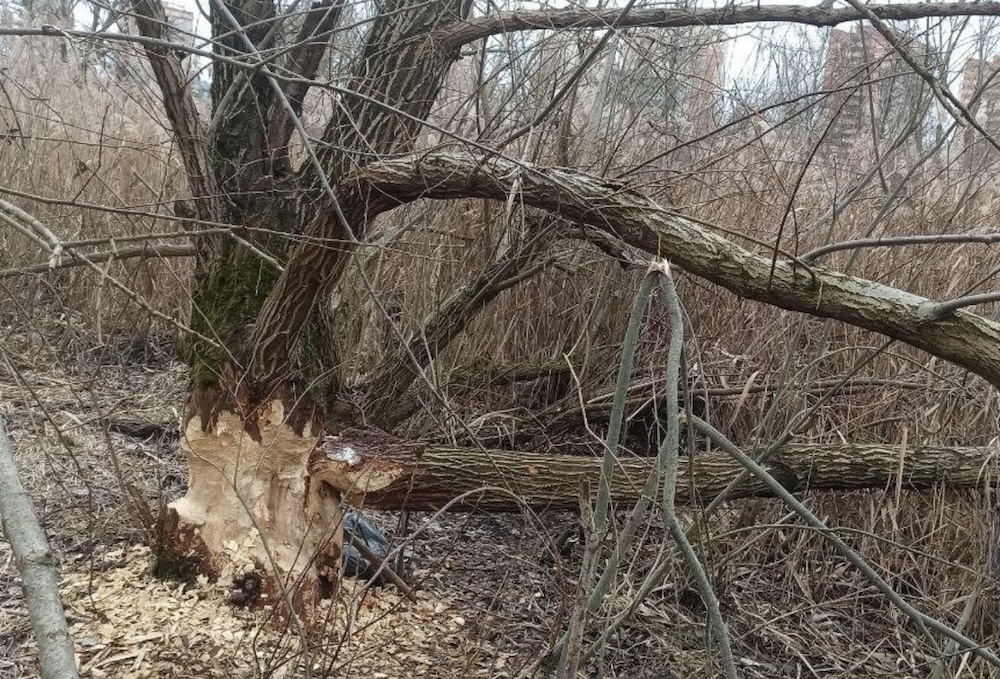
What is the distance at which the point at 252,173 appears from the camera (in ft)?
10.2

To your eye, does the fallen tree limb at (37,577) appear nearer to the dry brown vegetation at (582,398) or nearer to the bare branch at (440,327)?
the dry brown vegetation at (582,398)

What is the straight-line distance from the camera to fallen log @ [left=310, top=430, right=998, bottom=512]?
9.88ft

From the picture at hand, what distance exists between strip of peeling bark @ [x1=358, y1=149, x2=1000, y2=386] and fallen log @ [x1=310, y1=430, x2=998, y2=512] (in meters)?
0.91

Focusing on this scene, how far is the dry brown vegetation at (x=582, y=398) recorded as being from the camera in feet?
9.80

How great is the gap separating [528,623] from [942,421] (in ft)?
6.65

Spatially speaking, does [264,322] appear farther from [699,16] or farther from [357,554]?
[699,16]

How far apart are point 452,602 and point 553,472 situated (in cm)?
76

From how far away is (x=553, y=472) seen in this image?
313 centimetres

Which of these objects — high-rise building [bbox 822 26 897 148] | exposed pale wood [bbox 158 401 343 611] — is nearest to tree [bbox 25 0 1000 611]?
exposed pale wood [bbox 158 401 343 611]

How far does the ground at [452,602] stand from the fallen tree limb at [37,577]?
1.22 meters

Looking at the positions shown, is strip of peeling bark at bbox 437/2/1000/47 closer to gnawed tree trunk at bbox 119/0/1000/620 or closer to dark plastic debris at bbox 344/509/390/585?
gnawed tree trunk at bbox 119/0/1000/620

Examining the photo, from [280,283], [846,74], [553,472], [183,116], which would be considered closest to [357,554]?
[553,472]

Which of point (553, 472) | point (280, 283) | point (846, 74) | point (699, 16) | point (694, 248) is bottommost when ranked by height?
point (553, 472)

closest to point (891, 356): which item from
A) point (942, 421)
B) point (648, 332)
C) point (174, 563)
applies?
point (942, 421)
